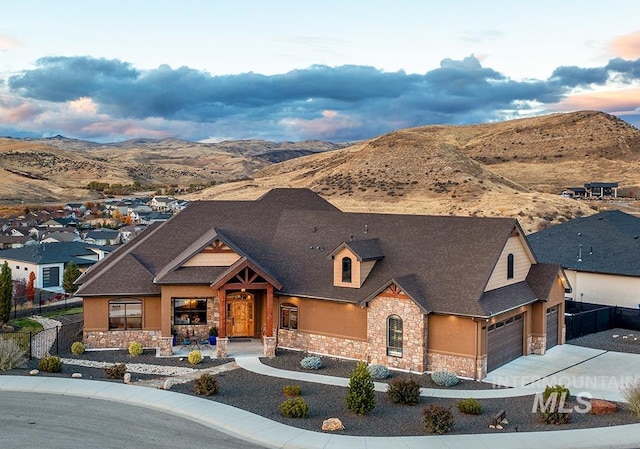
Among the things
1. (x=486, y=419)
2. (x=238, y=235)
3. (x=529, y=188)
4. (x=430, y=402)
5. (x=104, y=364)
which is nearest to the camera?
(x=486, y=419)

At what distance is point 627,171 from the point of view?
400 ft

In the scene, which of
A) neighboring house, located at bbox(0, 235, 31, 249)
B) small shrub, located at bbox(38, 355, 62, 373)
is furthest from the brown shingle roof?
neighboring house, located at bbox(0, 235, 31, 249)

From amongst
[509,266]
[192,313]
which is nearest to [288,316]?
[192,313]

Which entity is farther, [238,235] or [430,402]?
[238,235]

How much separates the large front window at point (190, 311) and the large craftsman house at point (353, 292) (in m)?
0.05

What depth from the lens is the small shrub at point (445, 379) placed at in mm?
22375

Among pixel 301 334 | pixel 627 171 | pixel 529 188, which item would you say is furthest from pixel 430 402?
pixel 627 171

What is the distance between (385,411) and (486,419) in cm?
312

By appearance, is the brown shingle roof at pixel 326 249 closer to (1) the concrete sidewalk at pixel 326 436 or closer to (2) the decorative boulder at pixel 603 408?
(2) the decorative boulder at pixel 603 408

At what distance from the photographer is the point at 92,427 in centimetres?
1703

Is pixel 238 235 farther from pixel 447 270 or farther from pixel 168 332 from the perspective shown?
pixel 447 270

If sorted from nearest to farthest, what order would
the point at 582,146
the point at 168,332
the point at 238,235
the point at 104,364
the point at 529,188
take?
the point at 104,364
the point at 168,332
the point at 238,235
the point at 529,188
the point at 582,146

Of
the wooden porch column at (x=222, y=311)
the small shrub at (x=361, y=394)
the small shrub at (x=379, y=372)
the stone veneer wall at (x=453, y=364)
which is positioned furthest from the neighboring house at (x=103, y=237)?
the small shrub at (x=361, y=394)

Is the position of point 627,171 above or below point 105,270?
above
